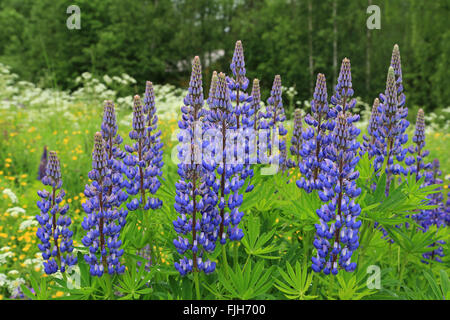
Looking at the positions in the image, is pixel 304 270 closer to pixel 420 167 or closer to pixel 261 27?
pixel 420 167

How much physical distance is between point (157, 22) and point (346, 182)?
778 inches

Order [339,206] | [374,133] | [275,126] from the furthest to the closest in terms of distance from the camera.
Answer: [275,126] → [374,133] → [339,206]

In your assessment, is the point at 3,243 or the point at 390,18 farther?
the point at 390,18

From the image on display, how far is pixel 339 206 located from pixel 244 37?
15.6m

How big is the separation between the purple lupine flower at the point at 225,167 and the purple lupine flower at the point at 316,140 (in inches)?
16.5

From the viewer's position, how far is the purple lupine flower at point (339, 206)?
6.73 feet

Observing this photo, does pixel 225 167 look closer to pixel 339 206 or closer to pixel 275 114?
pixel 339 206

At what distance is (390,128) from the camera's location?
8.59 feet

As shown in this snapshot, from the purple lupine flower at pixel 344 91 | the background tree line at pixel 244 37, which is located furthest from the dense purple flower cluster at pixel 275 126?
the background tree line at pixel 244 37

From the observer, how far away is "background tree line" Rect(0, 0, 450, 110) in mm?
17422

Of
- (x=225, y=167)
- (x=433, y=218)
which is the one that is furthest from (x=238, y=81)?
(x=433, y=218)

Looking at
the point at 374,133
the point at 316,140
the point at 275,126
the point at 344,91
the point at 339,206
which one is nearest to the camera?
the point at 339,206

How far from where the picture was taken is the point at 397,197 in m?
2.23
